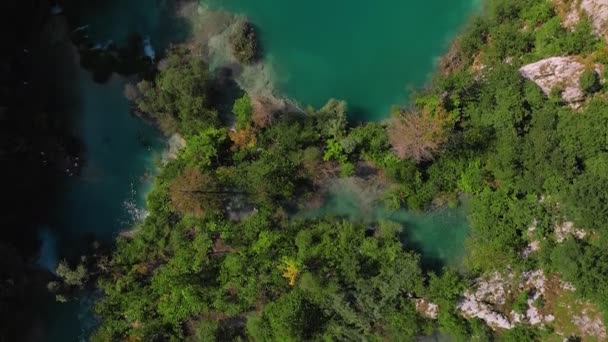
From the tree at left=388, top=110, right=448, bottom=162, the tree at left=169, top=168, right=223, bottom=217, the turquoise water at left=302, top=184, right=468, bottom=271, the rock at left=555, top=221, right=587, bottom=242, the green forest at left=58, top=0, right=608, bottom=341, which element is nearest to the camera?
the rock at left=555, top=221, right=587, bottom=242

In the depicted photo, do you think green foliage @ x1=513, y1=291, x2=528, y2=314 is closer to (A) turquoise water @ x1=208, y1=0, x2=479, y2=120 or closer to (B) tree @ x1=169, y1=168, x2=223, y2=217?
(A) turquoise water @ x1=208, y1=0, x2=479, y2=120

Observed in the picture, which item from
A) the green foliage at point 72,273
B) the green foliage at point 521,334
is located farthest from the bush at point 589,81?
the green foliage at point 72,273

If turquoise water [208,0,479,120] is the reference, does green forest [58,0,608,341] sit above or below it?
below

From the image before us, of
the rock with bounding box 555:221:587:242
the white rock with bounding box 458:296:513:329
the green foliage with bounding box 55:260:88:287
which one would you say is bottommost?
the white rock with bounding box 458:296:513:329

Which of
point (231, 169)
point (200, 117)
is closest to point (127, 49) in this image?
point (200, 117)

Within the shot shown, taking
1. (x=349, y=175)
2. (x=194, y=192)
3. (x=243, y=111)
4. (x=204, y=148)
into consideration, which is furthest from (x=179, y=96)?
(x=349, y=175)

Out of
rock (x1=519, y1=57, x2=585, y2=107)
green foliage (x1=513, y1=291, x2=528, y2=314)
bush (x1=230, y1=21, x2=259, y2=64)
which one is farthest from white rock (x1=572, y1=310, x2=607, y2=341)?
bush (x1=230, y1=21, x2=259, y2=64)
